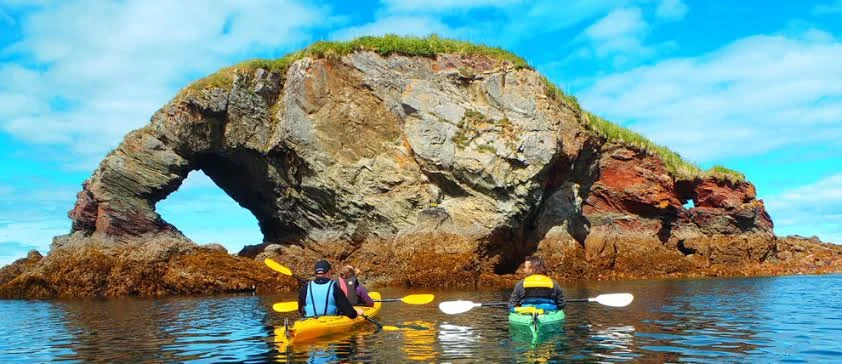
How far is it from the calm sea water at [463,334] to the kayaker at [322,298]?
0.66 meters

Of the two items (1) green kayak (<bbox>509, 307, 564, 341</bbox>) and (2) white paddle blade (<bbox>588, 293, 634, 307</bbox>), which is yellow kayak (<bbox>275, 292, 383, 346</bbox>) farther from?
(2) white paddle blade (<bbox>588, 293, 634, 307</bbox>)

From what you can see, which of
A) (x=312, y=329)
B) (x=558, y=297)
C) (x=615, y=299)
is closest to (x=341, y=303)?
(x=312, y=329)

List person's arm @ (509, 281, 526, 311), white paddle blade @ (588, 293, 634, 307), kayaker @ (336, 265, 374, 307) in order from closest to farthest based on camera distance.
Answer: person's arm @ (509, 281, 526, 311)
white paddle blade @ (588, 293, 634, 307)
kayaker @ (336, 265, 374, 307)

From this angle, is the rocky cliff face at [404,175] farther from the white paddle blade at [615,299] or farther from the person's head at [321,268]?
the person's head at [321,268]

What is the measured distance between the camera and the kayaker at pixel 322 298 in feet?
43.0

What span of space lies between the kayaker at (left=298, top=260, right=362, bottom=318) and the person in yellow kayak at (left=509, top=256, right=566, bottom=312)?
354cm

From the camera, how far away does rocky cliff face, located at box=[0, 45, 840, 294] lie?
97.0 feet

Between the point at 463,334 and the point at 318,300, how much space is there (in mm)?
2944

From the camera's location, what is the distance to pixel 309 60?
109 feet

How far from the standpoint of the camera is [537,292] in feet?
44.3

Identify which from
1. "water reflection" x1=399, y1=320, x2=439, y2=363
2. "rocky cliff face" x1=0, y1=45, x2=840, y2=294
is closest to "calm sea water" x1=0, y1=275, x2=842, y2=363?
"water reflection" x1=399, y1=320, x2=439, y2=363

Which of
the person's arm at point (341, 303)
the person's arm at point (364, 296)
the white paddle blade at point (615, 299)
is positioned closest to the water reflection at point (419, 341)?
the person's arm at point (364, 296)

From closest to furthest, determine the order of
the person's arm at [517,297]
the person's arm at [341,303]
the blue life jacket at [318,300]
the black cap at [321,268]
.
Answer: the black cap at [321,268]
the blue life jacket at [318,300]
the person's arm at [341,303]
the person's arm at [517,297]

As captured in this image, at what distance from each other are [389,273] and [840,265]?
2683 centimetres
